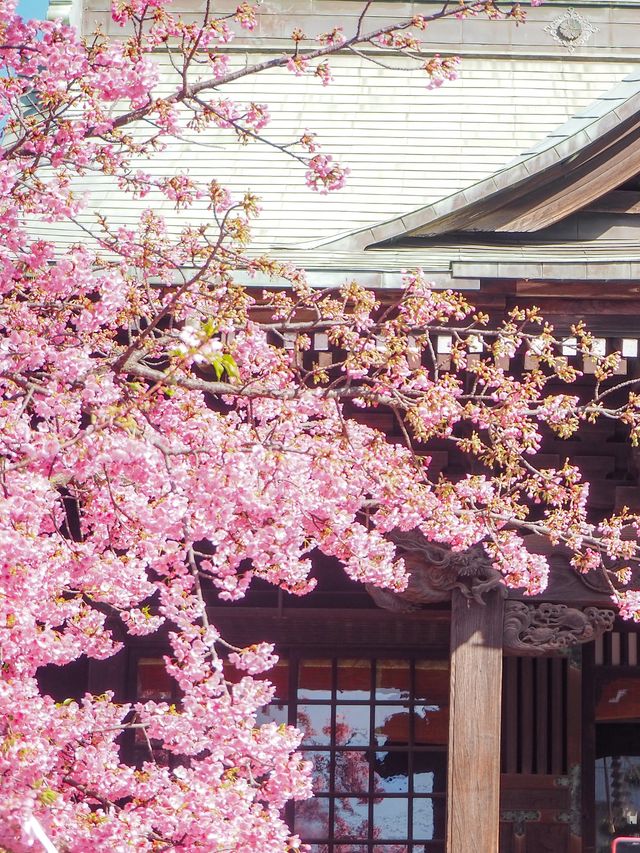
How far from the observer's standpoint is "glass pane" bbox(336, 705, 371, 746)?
26.9 ft

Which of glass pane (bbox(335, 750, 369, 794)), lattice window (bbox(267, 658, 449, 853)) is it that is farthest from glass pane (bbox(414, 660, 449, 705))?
glass pane (bbox(335, 750, 369, 794))

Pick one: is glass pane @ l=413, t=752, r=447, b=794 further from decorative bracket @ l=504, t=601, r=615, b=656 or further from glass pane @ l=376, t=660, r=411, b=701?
decorative bracket @ l=504, t=601, r=615, b=656

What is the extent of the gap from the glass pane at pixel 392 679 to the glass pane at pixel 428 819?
706 millimetres

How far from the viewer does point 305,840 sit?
26.7 feet

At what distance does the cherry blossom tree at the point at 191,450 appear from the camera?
485 cm

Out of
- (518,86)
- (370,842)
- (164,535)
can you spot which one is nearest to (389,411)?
(164,535)

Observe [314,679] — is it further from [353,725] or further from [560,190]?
[560,190]

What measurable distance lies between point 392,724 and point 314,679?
0.61 m

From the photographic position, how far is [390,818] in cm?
813

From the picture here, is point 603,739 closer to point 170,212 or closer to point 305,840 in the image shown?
point 305,840

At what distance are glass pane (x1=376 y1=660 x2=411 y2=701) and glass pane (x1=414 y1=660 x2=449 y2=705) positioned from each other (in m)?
0.07

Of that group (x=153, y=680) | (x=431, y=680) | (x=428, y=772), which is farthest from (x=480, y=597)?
(x=153, y=680)

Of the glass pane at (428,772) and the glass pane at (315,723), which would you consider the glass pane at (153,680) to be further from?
the glass pane at (428,772)

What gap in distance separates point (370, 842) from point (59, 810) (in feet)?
11.5
